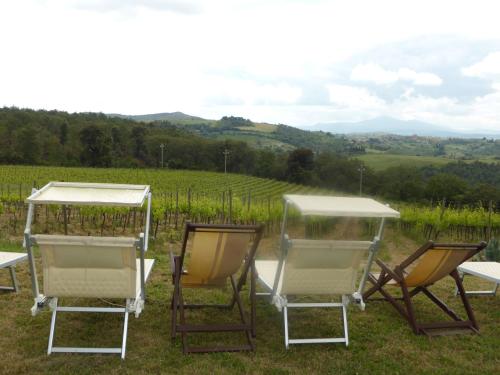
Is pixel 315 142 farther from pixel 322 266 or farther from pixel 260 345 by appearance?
pixel 260 345

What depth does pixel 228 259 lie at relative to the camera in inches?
133

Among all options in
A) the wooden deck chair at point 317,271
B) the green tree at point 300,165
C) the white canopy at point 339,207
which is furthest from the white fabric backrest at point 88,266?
the green tree at point 300,165

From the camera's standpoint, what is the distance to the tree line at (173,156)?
1682 inches

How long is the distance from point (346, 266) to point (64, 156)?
58429 millimetres

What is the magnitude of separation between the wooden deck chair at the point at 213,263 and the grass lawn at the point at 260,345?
0.40ft

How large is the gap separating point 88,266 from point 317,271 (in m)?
1.59

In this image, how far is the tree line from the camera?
4272cm

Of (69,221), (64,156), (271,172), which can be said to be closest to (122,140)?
(64,156)

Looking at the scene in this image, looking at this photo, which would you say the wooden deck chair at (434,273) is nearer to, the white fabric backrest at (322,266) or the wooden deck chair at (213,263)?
the white fabric backrest at (322,266)

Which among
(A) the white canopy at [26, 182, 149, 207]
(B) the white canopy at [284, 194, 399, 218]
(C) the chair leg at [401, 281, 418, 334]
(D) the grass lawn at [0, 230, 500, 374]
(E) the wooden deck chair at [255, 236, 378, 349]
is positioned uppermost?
(A) the white canopy at [26, 182, 149, 207]

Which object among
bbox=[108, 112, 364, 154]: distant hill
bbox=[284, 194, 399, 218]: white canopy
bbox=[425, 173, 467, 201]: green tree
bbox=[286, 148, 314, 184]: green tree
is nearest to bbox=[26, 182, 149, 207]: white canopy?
bbox=[284, 194, 399, 218]: white canopy

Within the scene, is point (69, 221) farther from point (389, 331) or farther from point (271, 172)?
point (271, 172)

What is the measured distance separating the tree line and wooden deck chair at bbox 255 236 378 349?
1414 inches

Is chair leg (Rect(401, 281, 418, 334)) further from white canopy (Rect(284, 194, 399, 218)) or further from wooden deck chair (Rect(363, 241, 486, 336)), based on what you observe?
white canopy (Rect(284, 194, 399, 218))
